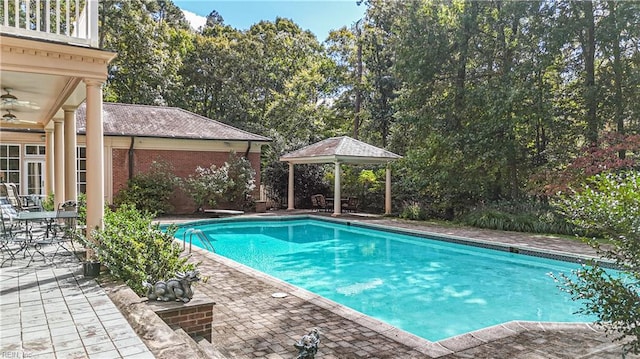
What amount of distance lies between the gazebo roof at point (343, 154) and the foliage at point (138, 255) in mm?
12380

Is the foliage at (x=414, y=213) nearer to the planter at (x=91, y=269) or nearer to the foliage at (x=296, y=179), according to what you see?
the foliage at (x=296, y=179)

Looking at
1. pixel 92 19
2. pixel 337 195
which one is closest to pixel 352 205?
pixel 337 195

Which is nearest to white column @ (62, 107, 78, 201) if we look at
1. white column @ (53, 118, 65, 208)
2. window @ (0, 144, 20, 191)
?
white column @ (53, 118, 65, 208)

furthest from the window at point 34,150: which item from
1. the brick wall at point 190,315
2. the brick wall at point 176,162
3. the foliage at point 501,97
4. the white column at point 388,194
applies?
the brick wall at point 190,315

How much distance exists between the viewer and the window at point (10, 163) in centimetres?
1561

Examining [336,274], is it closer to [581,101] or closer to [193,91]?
[581,101]

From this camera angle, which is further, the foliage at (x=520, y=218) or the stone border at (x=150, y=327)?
the foliage at (x=520, y=218)

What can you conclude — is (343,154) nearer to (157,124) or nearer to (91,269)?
(157,124)

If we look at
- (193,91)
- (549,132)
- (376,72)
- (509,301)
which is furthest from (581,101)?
(193,91)

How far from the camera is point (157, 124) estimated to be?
1912 cm

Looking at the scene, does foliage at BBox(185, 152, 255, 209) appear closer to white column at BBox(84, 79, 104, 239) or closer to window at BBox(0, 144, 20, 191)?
window at BBox(0, 144, 20, 191)

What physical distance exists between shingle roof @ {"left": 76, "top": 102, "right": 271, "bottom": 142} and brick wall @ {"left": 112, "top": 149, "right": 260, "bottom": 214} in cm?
82

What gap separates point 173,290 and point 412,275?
6257mm

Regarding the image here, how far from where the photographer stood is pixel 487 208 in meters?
16.0
